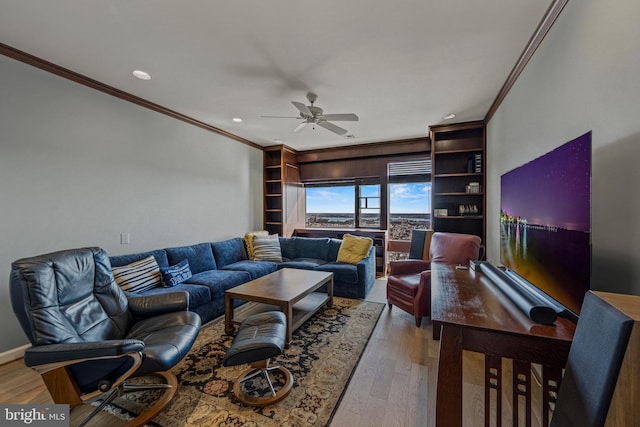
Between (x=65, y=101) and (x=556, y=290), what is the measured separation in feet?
13.9

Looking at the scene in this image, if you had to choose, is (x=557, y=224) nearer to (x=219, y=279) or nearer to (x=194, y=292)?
(x=194, y=292)

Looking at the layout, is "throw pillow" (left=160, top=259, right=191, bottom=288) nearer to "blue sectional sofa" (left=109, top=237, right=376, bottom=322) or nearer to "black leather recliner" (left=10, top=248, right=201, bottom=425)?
"blue sectional sofa" (left=109, top=237, right=376, bottom=322)

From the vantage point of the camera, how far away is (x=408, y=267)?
129 inches

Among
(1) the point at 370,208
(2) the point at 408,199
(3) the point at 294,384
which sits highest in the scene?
(2) the point at 408,199

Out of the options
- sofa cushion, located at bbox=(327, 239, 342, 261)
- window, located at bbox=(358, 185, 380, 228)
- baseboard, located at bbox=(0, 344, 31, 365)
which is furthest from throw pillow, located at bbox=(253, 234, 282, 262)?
baseboard, located at bbox=(0, 344, 31, 365)

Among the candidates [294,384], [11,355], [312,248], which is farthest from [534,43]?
[11,355]

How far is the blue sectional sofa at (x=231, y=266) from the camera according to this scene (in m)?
2.92

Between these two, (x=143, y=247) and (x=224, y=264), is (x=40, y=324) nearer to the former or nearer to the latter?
(x=143, y=247)

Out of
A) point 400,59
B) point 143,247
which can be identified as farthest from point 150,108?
point 400,59

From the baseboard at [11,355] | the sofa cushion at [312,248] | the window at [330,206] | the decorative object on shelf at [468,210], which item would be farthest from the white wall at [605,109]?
the baseboard at [11,355]

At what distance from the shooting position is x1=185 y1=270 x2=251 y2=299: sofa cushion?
3.05m

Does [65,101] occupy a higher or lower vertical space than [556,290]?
higher

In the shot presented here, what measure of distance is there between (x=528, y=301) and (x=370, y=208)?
13.9 feet

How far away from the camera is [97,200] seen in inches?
111
